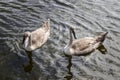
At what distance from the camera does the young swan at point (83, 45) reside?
16125 millimetres

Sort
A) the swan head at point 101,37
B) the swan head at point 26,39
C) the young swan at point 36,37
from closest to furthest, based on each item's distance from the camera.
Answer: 1. the swan head at point 26,39
2. the young swan at point 36,37
3. the swan head at point 101,37

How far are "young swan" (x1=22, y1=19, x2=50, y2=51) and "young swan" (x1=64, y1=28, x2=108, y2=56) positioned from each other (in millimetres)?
1546

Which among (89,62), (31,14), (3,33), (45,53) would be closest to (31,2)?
(31,14)

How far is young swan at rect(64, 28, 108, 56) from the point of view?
16125mm

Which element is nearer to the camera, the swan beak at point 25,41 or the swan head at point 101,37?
the swan beak at point 25,41

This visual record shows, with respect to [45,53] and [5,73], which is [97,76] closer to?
[45,53]

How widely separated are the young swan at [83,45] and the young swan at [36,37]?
1546 mm

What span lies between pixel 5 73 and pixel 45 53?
8.28ft

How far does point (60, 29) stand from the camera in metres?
17.7

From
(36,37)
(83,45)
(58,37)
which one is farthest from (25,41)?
(83,45)

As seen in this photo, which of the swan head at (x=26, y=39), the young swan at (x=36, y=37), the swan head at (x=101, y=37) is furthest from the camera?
the swan head at (x=101, y=37)

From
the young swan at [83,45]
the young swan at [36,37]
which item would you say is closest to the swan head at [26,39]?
the young swan at [36,37]

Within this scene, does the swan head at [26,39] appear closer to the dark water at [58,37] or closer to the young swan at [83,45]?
the dark water at [58,37]

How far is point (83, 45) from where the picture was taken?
16.5m
